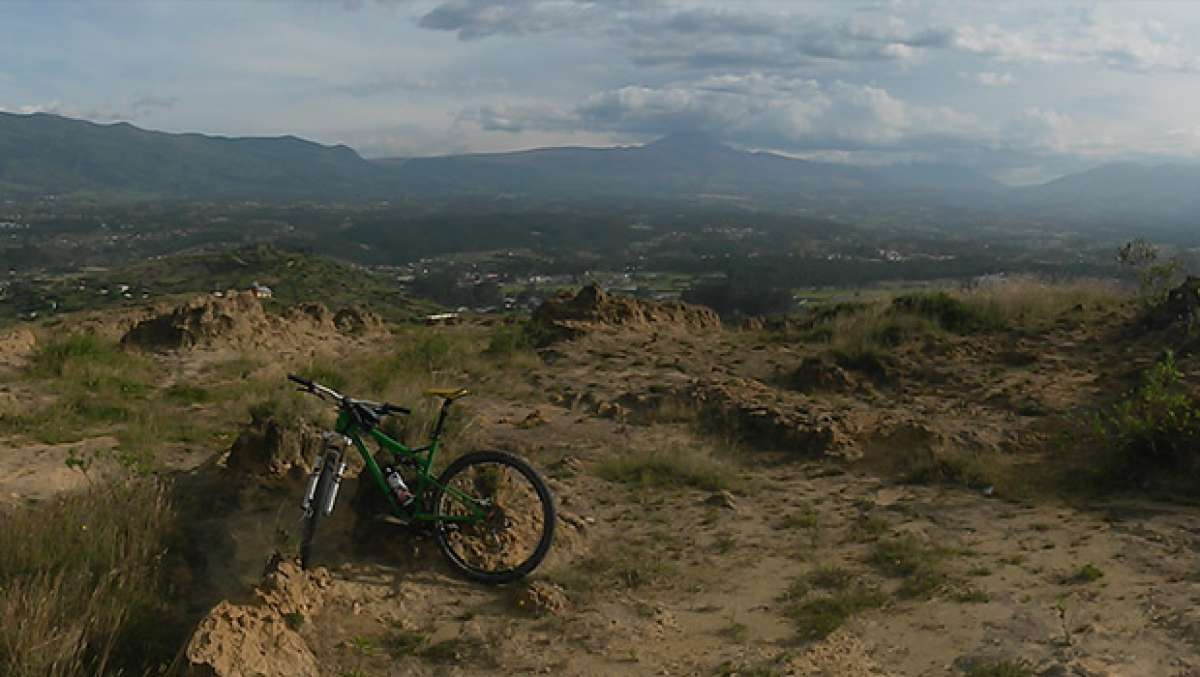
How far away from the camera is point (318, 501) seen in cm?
487

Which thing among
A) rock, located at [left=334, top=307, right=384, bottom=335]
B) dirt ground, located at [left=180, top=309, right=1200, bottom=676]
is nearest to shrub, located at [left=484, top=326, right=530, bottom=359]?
rock, located at [left=334, top=307, right=384, bottom=335]

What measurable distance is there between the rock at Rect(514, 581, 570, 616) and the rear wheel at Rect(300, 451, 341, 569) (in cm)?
124

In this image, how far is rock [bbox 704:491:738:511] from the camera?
6.72 m

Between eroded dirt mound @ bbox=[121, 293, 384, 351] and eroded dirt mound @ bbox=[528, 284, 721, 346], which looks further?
eroded dirt mound @ bbox=[528, 284, 721, 346]

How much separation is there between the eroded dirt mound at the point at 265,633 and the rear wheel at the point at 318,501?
20cm

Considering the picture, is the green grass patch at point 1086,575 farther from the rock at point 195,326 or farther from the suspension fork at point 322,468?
the rock at point 195,326

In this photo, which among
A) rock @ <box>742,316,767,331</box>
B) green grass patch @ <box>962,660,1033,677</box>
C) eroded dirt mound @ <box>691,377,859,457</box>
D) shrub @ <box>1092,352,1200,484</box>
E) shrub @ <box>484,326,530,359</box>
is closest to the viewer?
green grass patch @ <box>962,660,1033,677</box>

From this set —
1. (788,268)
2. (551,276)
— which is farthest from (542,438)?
(551,276)

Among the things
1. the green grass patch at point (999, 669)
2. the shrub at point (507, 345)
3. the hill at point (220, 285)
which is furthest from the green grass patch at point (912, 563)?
the hill at point (220, 285)

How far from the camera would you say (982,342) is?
12477 mm

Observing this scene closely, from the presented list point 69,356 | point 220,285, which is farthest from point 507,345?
point 220,285

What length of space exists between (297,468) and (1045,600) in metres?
4.94

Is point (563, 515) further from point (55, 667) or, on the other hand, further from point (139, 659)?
point (55, 667)

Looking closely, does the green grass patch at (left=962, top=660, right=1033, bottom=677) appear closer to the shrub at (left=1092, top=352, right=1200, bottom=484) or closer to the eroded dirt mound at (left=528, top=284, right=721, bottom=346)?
the shrub at (left=1092, top=352, right=1200, bottom=484)
